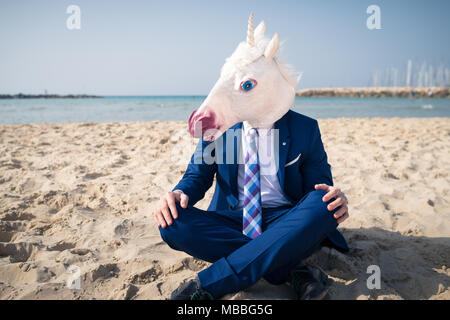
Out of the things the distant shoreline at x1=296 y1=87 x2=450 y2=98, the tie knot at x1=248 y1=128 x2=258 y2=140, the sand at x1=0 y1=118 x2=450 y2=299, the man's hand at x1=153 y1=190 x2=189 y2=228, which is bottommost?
the sand at x1=0 y1=118 x2=450 y2=299

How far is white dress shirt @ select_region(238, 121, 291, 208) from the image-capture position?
162 centimetres

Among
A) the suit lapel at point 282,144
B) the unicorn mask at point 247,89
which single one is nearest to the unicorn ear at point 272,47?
the unicorn mask at point 247,89

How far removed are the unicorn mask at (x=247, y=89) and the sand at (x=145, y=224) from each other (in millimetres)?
866

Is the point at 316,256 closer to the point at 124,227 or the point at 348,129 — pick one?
the point at 124,227

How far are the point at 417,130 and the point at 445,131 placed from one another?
1.61ft

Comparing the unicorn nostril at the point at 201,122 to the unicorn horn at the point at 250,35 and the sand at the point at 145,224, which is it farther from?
the sand at the point at 145,224

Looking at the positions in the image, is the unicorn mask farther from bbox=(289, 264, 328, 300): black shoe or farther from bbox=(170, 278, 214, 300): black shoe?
bbox=(289, 264, 328, 300): black shoe

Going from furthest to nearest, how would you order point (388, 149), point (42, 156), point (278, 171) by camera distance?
point (388, 149) < point (42, 156) < point (278, 171)

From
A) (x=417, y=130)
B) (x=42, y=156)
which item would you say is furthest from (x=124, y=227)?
(x=417, y=130)

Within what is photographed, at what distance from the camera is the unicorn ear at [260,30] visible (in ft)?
4.92

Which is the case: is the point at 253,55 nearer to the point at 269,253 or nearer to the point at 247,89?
the point at 247,89

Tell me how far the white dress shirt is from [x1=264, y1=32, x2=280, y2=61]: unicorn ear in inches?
15.2

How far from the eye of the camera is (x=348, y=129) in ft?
20.8

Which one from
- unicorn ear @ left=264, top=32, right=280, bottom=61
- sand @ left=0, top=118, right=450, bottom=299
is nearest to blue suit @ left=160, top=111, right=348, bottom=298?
sand @ left=0, top=118, right=450, bottom=299
